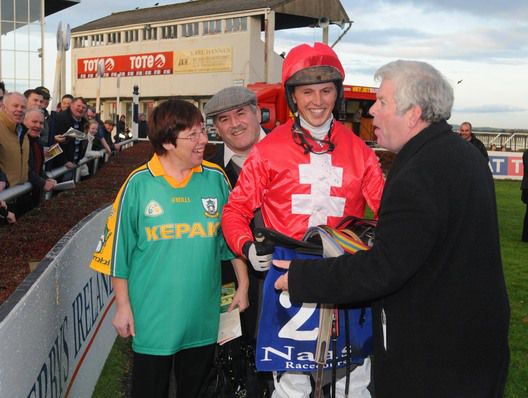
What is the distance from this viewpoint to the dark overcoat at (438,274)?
204cm

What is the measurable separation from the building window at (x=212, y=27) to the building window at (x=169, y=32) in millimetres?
2795

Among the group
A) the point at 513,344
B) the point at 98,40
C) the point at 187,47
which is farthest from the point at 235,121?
the point at 98,40

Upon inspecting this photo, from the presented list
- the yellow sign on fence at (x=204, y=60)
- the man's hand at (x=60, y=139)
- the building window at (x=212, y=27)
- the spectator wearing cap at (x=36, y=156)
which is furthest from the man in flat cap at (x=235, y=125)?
the building window at (x=212, y=27)

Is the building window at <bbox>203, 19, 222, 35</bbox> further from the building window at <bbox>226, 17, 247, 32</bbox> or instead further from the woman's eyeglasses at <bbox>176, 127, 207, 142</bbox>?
the woman's eyeglasses at <bbox>176, 127, 207, 142</bbox>

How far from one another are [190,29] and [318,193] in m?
42.9

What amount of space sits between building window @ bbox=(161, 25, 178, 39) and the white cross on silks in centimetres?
4366

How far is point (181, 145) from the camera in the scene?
118 inches

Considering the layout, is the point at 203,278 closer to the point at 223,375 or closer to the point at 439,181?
the point at 223,375

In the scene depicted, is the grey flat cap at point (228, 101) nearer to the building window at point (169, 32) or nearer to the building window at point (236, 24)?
the building window at point (236, 24)

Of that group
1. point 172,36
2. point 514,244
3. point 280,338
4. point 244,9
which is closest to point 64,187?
point 280,338

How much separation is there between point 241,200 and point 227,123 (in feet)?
3.02

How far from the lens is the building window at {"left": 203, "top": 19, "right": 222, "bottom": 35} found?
41.9 metres

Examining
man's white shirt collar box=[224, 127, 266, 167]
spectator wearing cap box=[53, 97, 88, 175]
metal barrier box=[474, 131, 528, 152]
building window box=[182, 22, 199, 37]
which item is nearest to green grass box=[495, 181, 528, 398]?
man's white shirt collar box=[224, 127, 266, 167]

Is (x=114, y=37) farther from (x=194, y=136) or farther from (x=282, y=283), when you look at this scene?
(x=282, y=283)
